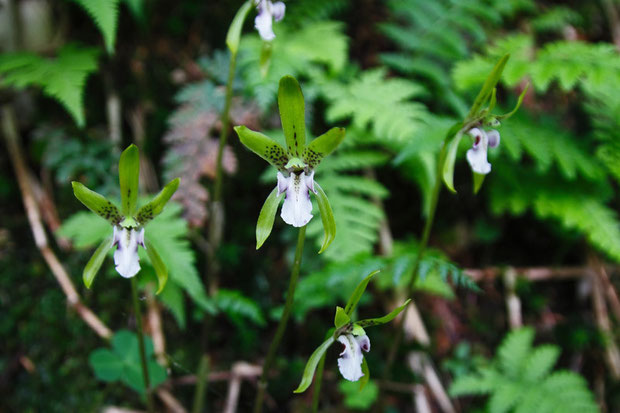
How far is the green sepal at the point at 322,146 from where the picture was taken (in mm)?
1907

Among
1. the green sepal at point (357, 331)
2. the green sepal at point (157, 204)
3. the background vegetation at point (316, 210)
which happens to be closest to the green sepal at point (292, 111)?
the green sepal at point (157, 204)

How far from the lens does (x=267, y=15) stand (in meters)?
2.51

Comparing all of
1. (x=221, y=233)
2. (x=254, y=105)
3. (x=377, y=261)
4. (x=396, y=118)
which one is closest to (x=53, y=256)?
(x=221, y=233)

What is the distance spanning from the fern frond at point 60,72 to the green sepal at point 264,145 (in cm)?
167

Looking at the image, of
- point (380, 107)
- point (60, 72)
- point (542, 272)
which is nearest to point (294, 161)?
point (380, 107)

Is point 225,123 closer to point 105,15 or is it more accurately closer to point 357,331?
point 105,15

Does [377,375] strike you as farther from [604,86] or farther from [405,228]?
[604,86]

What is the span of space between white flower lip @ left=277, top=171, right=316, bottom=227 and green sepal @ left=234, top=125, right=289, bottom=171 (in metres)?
0.06

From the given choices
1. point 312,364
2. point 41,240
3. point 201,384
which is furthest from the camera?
point 41,240

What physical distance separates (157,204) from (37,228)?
6.89ft

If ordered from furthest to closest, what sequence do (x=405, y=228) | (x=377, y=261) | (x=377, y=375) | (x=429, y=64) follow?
(x=405, y=228) → (x=429, y=64) → (x=377, y=375) → (x=377, y=261)

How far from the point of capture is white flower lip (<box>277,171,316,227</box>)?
2021mm

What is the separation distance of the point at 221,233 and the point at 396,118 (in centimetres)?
163

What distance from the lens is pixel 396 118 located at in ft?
11.9
